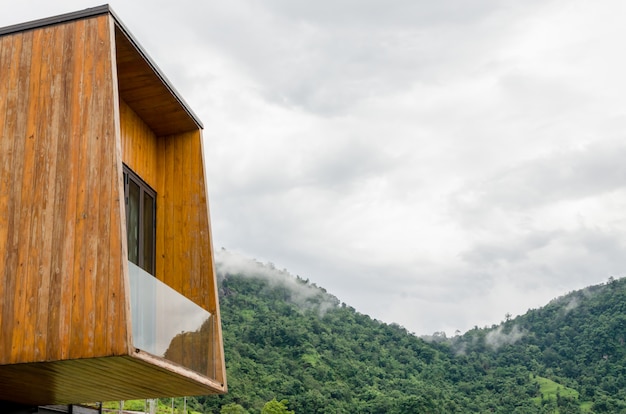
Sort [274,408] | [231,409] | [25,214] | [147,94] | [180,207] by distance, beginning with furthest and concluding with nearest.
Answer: [274,408]
[231,409]
[180,207]
[147,94]
[25,214]

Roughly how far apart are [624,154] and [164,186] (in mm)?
47127

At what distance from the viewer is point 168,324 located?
683 centimetres

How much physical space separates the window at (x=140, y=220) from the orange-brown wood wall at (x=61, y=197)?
160 centimetres

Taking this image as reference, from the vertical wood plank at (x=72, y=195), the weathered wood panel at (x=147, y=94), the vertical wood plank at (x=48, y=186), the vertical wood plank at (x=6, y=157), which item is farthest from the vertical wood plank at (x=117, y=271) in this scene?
the weathered wood panel at (x=147, y=94)

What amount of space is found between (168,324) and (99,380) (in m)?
0.84

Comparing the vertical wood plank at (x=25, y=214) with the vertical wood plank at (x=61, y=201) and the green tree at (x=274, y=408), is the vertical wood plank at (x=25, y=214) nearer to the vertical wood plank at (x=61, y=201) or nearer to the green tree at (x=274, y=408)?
the vertical wood plank at (x=61, y=201)

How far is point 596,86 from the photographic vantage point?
31.9 metres

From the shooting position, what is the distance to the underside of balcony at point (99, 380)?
6.06m

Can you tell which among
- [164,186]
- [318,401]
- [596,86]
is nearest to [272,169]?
[318,401]

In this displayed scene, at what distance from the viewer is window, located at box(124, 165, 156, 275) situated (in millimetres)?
8008

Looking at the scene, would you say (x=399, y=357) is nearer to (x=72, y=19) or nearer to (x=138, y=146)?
(x=138, y=146)

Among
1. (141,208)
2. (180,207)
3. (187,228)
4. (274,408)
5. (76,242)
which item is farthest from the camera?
(274,408)

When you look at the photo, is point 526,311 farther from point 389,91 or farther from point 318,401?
point 389,91

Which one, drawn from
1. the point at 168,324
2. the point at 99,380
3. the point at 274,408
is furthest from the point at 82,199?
the point at 274,408
